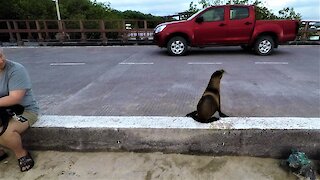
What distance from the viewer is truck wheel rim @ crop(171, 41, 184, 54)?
966cm

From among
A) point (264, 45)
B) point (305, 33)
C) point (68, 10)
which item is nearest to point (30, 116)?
point (264, 45)

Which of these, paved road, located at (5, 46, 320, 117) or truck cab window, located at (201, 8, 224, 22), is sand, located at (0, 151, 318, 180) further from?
truck cab window, located at (201, 8, 224, 22)

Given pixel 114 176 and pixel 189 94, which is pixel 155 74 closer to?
pixel 189 94

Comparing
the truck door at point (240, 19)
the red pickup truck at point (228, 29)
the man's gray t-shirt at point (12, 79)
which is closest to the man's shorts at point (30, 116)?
the man's gray t-shirt at point (12, 79)

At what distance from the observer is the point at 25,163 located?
107 inches

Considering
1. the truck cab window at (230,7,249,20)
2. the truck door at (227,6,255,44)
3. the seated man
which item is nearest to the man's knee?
the seated man

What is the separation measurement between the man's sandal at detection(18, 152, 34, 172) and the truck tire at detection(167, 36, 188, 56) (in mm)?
7451

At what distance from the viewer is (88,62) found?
8.87 m

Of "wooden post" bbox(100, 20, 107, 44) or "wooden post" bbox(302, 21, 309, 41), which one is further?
"wooden post" bbox(100, 20, 107, 44)

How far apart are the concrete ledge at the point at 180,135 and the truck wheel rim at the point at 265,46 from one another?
7.23m

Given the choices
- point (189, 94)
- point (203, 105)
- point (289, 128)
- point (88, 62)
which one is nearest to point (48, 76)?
point (88, 62)

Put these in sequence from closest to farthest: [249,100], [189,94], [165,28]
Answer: [249,100], [189,94], [165,28]

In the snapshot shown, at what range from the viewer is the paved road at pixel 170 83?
445 cm

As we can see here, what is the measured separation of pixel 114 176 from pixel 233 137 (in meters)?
1.24
